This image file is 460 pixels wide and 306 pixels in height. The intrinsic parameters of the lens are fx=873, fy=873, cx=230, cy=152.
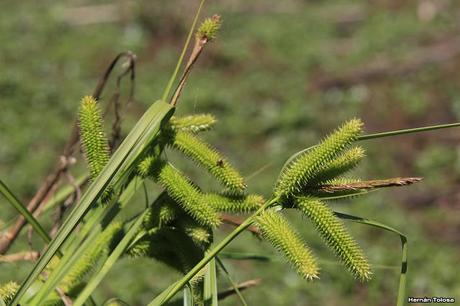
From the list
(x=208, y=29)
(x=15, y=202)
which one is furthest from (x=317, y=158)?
(x=15, y=202)

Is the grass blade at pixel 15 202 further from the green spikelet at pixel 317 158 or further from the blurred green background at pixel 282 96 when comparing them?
the blurred green background at pixel 282 96

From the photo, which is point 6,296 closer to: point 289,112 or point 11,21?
point 289,112

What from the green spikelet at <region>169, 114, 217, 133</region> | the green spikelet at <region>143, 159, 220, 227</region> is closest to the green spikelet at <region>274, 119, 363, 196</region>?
the green spikelet at <region>143, 159, 220, 227</region>

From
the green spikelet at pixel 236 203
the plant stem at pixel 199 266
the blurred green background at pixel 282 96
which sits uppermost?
the blurred green background at pixel 282 96

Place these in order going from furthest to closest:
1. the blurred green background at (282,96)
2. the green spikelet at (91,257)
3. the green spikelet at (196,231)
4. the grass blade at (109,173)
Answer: the blurred green background at (282,96)
the green spikelet at (91,257)
the green spikelet at (196,231)
the grass blade at (109,173)

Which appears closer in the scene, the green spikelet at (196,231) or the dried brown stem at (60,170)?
the green spikelet at (196,231)

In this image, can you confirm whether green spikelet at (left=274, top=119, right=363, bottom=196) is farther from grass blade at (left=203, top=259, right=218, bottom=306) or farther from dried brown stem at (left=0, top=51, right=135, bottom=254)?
dried brown stem at (left=0, top=51, right=135, bottom=254)

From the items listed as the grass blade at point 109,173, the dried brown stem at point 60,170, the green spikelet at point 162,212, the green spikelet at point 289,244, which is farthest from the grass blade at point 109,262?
the dried brown stem at point 60,170
